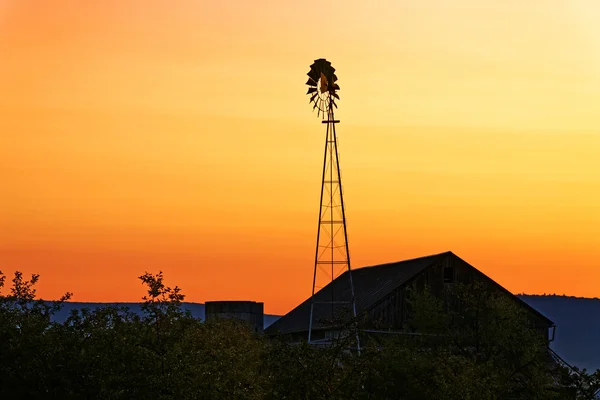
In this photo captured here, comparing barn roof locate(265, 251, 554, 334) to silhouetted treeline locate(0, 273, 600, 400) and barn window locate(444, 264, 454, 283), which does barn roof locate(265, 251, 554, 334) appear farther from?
silhouetted treeline locate(0, 273, 600, 400)

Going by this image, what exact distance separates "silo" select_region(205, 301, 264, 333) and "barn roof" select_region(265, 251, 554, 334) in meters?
1.49

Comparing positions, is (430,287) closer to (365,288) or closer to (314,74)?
(365,288)

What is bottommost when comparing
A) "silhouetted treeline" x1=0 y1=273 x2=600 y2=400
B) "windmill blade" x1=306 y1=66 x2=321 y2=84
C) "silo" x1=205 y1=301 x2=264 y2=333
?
"silhouetted treeline" x1=0 y1=273 x2=600 y2=400

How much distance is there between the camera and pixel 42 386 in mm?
34219

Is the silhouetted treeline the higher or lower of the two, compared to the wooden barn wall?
lower

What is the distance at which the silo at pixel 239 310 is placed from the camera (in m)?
85.8

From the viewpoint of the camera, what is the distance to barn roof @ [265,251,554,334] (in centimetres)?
7544

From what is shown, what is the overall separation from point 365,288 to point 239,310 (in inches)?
397

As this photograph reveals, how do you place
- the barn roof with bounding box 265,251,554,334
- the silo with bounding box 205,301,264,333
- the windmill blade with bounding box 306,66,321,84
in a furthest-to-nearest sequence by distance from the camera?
the silo with bounding box 205,301,264,333
the barn roof with bounding box 265,251,554,334
the windmill blade with bounding box 306,66,321,84

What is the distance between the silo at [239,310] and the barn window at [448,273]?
54.8 feet

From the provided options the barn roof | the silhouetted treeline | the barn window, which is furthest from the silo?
the silhouetted treeline

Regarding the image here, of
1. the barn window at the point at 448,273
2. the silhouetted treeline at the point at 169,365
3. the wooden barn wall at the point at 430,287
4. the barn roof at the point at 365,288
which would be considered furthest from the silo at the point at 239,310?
the silhouetted treeline at the point at 169,365

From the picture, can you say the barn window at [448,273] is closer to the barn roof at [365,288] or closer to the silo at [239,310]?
the barn roof at [365,288]

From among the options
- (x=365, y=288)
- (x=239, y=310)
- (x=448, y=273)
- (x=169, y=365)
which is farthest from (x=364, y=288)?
(x=169, y=365)
